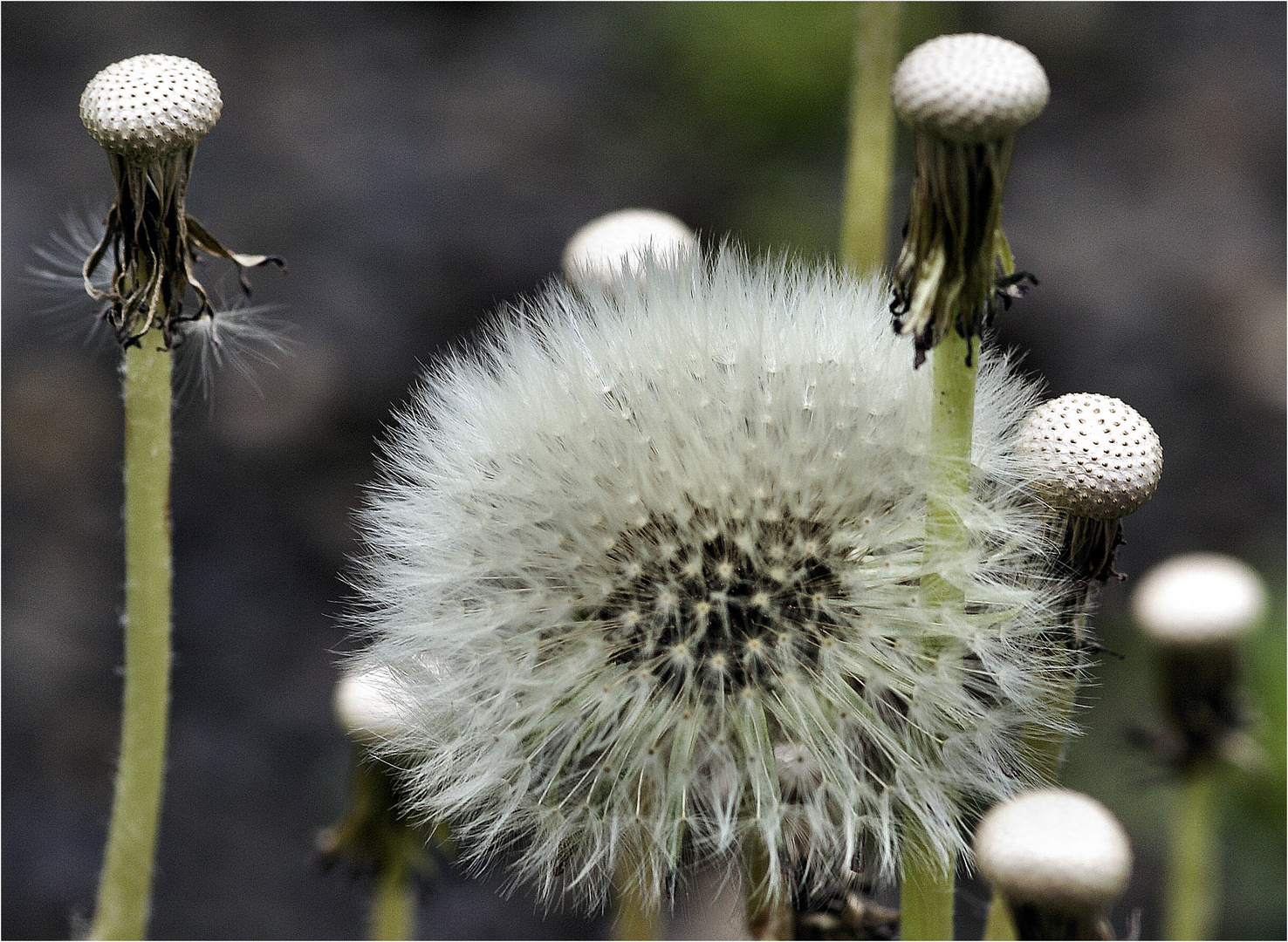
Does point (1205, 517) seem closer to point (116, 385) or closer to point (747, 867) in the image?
point (116, 385)

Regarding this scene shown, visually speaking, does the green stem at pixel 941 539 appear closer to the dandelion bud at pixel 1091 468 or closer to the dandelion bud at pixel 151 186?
the dandelion bud at pixel 1091 468

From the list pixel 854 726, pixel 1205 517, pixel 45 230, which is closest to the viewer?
pixel 854 726

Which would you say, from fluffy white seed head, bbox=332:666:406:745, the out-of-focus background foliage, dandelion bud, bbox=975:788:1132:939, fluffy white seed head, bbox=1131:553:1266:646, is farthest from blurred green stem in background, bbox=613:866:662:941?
the out-of-focus background foliage

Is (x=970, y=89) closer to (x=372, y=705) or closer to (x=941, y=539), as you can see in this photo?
(x=941, y=539)

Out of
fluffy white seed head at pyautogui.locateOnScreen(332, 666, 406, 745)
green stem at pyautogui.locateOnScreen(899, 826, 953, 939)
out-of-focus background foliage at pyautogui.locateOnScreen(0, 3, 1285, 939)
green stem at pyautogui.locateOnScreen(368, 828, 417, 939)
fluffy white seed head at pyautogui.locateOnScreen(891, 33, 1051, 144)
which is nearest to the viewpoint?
fluffy white seed head at pyautogui.locateOnScreen(891, 33, 1051, 144)

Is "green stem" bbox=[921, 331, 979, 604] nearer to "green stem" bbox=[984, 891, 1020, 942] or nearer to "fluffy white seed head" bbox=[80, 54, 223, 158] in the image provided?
"green stem" bbox=[984, 891, 1020, 942]

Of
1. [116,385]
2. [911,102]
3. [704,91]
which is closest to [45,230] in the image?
[116,385]
